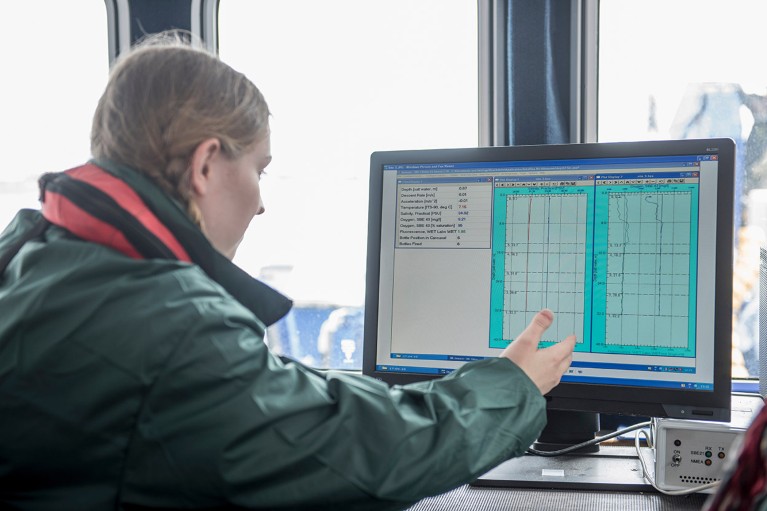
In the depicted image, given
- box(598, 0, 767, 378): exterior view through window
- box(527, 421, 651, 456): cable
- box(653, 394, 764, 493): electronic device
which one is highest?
box(598, 0, 767, 378): exterior view through window

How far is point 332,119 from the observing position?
6.32ft

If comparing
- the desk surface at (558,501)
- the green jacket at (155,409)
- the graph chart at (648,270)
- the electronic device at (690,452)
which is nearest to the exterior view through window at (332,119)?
the graph chart at (648,270)

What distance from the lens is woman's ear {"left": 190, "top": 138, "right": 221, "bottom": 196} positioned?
1005mm

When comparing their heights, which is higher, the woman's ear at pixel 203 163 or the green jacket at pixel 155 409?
the woman's ear at pixel 203 163

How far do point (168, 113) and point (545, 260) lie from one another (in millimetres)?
622

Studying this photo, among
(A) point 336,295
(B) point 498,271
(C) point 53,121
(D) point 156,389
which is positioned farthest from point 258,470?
(C) point 53,121

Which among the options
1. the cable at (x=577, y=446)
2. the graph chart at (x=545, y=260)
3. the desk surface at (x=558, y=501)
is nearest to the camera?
the desk surface at (x=558, y=501)

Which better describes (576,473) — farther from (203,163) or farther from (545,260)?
(203,163)

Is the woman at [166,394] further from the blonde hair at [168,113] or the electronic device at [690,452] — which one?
the electronic device at [690,452]

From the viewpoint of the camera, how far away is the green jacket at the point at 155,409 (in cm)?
77

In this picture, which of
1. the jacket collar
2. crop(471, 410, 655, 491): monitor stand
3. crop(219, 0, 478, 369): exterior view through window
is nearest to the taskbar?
crop(471, 410, 655, 491): monitor stand

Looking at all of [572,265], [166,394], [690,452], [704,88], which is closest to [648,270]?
[572,265]

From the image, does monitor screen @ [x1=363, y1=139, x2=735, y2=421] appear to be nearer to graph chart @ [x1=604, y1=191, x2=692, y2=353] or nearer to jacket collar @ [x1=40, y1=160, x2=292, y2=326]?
graph chart @ [x1=604, y1=191, x2=692, y2=353]

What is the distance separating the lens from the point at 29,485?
31.9 inches
